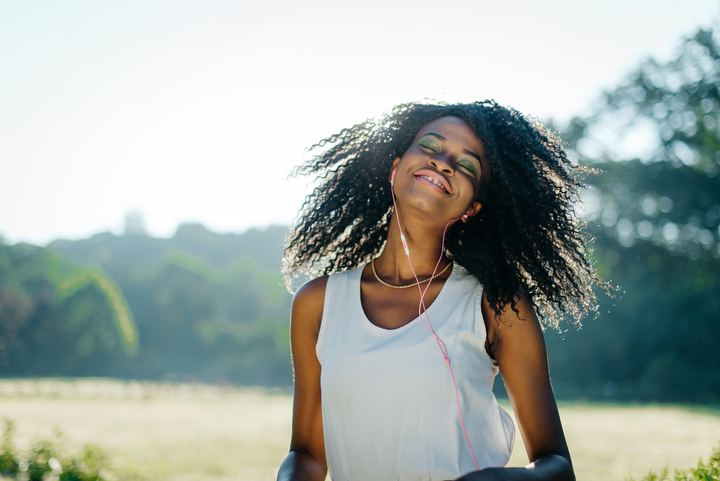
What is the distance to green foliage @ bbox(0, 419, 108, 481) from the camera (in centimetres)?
511

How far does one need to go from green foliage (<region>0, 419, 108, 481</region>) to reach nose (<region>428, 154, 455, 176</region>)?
468 centimetres

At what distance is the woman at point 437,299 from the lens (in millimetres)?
2080

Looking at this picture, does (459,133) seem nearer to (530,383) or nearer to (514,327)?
Result: (514,327)

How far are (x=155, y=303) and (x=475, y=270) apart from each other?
89.2ft

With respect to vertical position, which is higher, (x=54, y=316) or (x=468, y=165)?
(x=468, y=165)

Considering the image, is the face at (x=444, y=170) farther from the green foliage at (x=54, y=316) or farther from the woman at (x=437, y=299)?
the green foliage at (x=54, y=316)

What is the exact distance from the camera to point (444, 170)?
7.86 ft

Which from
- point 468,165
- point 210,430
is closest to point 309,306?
point 468,165

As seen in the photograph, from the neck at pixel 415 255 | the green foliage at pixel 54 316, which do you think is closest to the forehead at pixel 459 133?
the neck at pixel 415 255

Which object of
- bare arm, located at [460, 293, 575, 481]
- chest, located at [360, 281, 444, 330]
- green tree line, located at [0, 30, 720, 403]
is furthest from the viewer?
green tree line, located at [0, 30, 720, 403]

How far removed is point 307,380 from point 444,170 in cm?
107

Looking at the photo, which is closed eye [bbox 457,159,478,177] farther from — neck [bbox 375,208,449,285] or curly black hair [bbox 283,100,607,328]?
neck [bbox 375,208,449,285]

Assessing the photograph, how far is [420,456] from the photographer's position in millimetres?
2059

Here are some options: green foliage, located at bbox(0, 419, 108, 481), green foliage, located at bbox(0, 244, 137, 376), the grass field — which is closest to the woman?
green foliage, located at bbox(0, 419, 108, 481)
